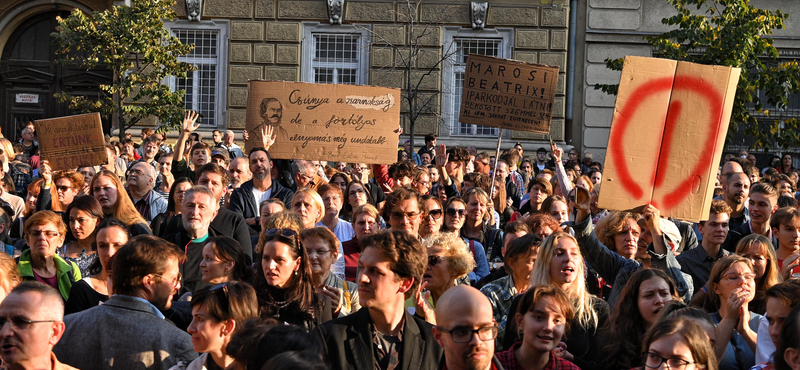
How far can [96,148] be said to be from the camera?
995cm

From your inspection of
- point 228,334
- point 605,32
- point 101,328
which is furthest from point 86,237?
point 605,32

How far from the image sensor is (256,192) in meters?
8.48

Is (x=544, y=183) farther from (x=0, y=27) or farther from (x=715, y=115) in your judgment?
(x=0, y=27)

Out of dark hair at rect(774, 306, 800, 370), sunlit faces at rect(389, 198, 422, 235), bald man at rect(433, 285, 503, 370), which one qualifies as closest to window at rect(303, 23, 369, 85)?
sunlit faces at rect(389, 198, 422, 235)

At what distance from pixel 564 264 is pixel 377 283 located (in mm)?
1529

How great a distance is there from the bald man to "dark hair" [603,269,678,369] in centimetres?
138

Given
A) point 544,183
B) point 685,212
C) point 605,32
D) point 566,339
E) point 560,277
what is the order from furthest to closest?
point 605,32
point 544,183
point 685,212
point 560,277
point 566,339

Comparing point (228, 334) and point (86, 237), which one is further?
point (86, 237)

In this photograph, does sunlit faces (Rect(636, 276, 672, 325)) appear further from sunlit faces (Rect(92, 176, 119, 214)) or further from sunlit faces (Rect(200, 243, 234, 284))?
sunlit faces (Rect(92, 176, 119, 214))

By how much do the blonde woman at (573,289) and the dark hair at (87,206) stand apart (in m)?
3.19

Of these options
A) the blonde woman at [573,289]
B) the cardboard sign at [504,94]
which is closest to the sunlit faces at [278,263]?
the blonde woman at [573,289]

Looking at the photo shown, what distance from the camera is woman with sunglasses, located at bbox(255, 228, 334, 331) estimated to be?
4590 millimetres

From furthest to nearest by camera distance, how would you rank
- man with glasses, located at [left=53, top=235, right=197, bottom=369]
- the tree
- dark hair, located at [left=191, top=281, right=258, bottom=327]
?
the tree < man with glasses, located at [left=53, top=235, right=197, bottom=369] < dark hair, located at [left=191, top=281, right=258, bottom=327]

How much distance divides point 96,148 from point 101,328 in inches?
240
